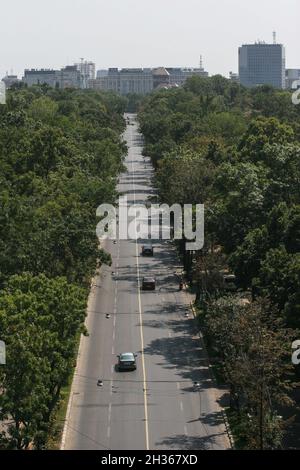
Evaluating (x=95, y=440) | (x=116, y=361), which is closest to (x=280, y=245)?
(x=116, y=361)

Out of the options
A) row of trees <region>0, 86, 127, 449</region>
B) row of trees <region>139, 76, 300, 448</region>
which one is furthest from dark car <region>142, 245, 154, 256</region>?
row of trees <region>0, 86, 127, 449</region>

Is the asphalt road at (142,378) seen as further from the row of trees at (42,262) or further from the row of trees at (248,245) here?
the row of trees at (42,262)

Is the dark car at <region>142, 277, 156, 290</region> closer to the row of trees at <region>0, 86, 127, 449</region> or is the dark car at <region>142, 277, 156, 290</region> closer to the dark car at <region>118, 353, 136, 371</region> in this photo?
the row of trees at <region>0, 86, 127, 449</region>

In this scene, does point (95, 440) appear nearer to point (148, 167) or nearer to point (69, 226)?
point (69, 226)

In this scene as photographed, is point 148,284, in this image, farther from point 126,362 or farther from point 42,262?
point 42,262

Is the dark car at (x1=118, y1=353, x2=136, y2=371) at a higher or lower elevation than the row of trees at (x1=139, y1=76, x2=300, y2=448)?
lower

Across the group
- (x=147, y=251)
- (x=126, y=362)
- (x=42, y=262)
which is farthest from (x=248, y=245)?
(x=147, y=251)
